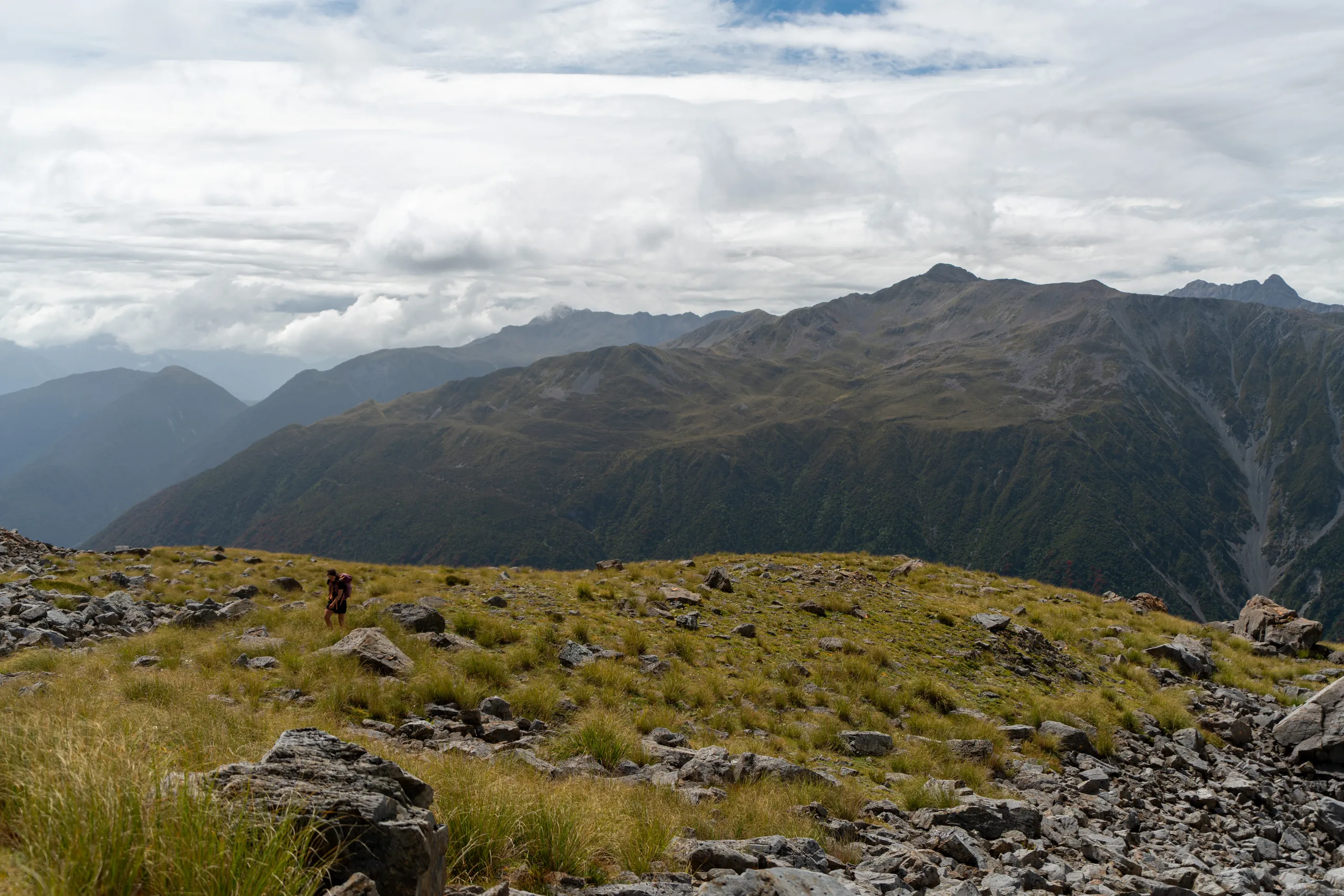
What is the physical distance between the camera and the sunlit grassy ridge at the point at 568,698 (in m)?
4.97

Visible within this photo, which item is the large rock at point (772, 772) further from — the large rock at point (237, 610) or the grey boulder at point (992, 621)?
the large rock at point (237, 610)

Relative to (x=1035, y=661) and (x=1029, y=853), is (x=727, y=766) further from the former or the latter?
(x=1035, y=661)

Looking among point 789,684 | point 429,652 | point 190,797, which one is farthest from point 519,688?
point 190,797

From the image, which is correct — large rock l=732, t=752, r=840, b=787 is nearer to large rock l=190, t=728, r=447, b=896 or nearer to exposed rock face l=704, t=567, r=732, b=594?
large rock l=190, t=728, r=447, b=896

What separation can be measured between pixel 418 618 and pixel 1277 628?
30.3 metres

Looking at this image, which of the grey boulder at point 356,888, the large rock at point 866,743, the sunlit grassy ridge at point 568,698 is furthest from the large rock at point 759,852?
the large rock at point 866,743

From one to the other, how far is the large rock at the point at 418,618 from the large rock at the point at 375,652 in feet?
6.72

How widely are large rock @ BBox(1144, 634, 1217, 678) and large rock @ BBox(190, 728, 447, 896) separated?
77.5 ft

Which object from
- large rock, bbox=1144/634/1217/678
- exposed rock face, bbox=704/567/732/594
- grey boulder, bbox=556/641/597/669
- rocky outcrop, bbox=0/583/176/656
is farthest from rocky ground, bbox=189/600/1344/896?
exposed rock face, bbox=704/567/732/594

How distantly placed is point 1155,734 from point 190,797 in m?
18.6

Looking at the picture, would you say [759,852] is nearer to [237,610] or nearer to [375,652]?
[375,652]

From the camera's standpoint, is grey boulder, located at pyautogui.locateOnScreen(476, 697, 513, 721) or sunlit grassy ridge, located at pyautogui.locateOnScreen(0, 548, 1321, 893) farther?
grey boulder, located at pyautogui.locateOnScreen(476, 697, 513, 721)

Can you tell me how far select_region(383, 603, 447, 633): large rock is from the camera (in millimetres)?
17312

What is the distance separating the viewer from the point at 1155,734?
15906 millimetres
